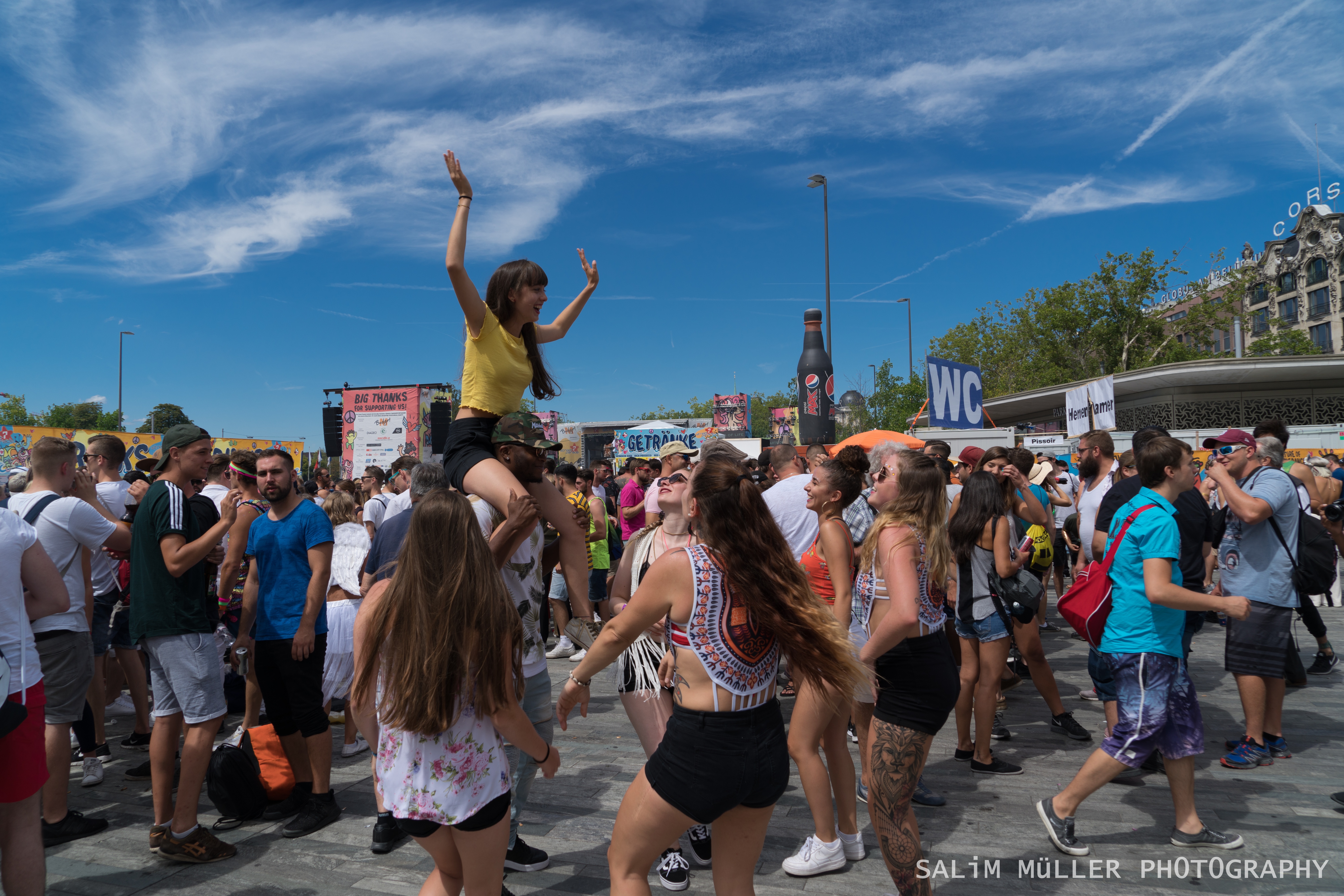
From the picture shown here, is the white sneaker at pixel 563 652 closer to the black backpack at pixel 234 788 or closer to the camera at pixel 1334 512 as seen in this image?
the black backpack at pixel 234 788

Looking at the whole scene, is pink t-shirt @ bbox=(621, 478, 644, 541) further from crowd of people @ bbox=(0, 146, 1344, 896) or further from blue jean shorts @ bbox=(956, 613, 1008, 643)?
blue jean shorts @ bbox=(956, 613, 1008, 643)

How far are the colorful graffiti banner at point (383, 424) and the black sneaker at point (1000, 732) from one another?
847 inches

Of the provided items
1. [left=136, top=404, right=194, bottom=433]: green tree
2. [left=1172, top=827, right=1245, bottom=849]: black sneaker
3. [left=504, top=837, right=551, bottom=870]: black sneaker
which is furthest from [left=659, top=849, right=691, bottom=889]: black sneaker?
[left=136, top=404, right=194, bottom=433]: green tree

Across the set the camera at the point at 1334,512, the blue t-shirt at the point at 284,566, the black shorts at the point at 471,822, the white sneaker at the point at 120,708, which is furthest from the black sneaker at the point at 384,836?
the camera at the point at 1334,512

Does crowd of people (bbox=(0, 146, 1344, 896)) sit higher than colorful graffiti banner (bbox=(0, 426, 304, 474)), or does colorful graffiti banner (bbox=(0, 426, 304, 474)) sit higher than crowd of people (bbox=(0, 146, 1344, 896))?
colorful graffiti banner (bbox=(0, 426, 304, 474))

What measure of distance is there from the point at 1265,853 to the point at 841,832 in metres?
2.10

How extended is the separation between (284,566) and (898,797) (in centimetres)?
353

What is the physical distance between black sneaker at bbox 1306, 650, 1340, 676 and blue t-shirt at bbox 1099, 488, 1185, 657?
4867 millimetres

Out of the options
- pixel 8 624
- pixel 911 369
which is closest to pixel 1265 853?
pixel 8 624

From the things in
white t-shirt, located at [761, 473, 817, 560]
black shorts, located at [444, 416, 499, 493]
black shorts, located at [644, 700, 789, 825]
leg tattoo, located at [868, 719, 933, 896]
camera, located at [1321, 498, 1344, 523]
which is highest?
black shorts, located at [444, 416, 499, 493]

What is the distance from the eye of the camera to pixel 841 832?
3.68 meters

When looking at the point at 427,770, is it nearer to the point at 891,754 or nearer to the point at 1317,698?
the point at 891,754

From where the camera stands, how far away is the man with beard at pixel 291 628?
4223 millimetres

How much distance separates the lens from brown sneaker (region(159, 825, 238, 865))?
3.69 meters
